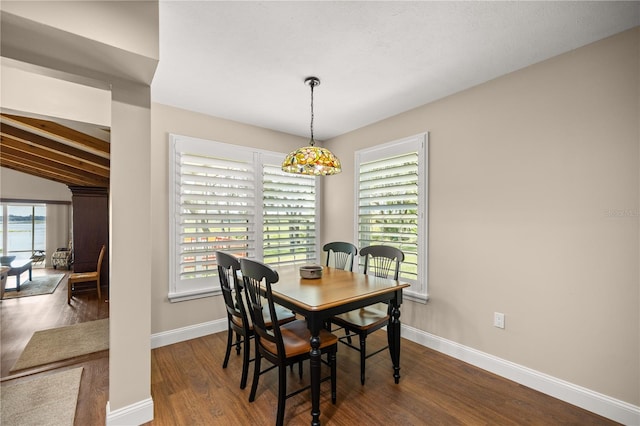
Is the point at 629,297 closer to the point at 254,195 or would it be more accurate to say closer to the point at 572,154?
the point at 572,154

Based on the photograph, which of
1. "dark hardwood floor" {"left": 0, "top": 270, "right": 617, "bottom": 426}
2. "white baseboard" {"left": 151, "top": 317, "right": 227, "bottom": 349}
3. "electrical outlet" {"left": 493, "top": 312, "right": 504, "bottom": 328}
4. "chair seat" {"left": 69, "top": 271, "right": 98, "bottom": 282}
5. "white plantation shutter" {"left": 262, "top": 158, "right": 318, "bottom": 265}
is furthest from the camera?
"chair seat" {"left": 69, "top": 271, "right": 98, "bottom": 282}

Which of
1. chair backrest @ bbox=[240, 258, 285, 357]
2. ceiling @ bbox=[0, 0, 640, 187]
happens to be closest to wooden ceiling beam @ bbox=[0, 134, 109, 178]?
ceiling @ bbox=[0, 0, 640, 187]

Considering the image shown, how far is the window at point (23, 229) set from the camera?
8.22 meters

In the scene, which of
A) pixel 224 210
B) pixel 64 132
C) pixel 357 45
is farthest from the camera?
pixel 224 210

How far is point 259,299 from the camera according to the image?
6.45ft

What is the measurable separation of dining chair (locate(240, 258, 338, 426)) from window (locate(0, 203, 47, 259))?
10.1 m

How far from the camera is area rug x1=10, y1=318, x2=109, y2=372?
277 cm

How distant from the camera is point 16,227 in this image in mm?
8352

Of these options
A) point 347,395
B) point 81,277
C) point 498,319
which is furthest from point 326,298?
point 81,277

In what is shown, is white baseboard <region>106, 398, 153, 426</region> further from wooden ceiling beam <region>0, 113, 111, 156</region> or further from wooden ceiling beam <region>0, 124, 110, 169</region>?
wooden ceiling beam <region>0, 124, 110, 169</region>

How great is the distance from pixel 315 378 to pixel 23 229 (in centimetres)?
1100

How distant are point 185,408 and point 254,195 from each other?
2330mm

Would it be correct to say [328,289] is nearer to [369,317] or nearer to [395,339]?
[369,317]

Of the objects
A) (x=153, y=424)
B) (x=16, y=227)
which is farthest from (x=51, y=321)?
(x=16, y=227)
